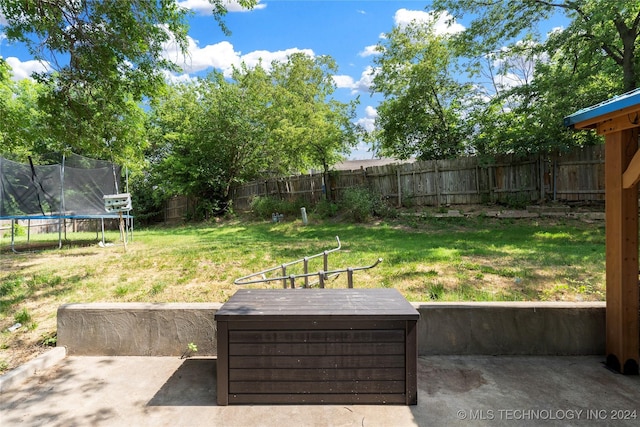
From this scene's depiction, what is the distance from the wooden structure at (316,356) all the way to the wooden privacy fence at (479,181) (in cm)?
920

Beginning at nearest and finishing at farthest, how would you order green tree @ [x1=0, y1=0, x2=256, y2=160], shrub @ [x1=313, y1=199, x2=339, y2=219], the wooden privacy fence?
1. green tree @ [x1=0, y1=0, x2=256, y2=160]
2. the wooden privacy fence
3. shrub @ [x1=313, y1=199, x2=339, y2=219]

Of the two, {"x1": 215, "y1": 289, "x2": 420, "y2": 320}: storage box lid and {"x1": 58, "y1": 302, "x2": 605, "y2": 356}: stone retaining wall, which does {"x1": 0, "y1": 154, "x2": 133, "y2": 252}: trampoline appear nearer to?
{"x1": 58, "y1": 302, "x2": 605, "y2": 356}: stone retaining wall

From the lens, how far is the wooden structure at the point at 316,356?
2291mm

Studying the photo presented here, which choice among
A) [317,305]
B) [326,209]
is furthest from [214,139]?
[317,305]

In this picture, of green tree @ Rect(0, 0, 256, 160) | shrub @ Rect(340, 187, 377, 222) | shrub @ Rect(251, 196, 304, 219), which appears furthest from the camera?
shrub @ Rect(251, 196, 304, 219)

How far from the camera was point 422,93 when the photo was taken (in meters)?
12.2

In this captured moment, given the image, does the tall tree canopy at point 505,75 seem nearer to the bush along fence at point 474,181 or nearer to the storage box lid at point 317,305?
the bush along fence at point 474,181

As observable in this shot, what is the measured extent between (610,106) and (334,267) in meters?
3.48

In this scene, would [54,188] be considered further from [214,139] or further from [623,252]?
[623,252]

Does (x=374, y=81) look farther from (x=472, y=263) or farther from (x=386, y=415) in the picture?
(x=386, y=415)

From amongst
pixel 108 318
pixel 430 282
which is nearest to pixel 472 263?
pixel 430 282

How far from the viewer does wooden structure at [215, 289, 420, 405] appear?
2291mm

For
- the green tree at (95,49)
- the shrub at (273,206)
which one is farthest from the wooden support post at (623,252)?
the shrub at (273,206)

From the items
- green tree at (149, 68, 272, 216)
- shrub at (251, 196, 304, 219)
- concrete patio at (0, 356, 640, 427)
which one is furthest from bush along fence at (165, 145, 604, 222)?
concrete patio at (0, 356, 640, 427)
